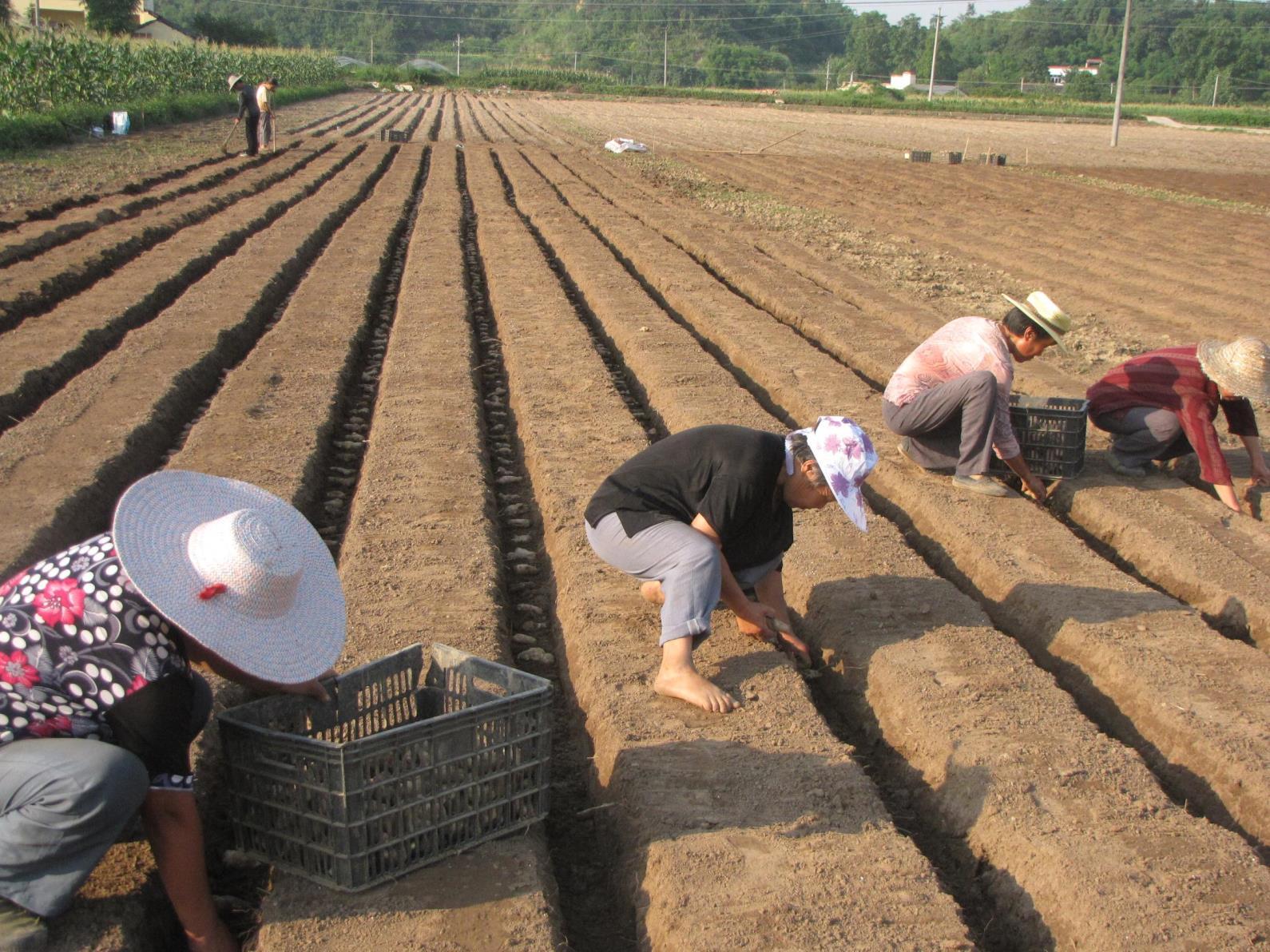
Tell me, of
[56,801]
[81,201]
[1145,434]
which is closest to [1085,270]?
[1145,434]

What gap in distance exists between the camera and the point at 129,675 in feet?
8.41

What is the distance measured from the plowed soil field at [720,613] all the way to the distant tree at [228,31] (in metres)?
57.0

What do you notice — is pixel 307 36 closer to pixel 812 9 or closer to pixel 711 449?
pixel 812 9

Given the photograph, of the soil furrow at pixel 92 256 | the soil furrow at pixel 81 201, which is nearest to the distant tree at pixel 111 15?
the soil furrow at pixel 81 201

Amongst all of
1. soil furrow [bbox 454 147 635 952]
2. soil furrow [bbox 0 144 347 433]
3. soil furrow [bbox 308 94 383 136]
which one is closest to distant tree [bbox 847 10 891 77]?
soil furrow [bbox 308 94 383 136]

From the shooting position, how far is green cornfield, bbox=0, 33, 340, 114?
24.2 meters

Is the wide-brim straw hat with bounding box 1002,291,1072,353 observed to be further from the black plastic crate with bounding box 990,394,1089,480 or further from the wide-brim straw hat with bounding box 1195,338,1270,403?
the wide-brim straw hat with bounding box 1195,338,1270,403

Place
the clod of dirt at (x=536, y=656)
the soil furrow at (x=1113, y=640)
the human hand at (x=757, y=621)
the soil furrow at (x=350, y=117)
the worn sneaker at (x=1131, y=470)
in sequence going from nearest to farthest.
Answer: the soil furrow at (x=1113, y=640) → the human hand at (x=757, y=621) → the clod of dirt at (x=536, y=656) → the worn sneaker at (x=1131, y=470) → the soil furrow at (x=350, y=117)

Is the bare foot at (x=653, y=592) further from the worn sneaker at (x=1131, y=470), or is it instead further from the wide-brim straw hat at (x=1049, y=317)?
the worn sneaker at (x=1131, y=470)

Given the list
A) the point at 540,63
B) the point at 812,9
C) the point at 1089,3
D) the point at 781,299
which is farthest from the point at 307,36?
the point at 781,299

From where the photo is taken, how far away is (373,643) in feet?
13.3

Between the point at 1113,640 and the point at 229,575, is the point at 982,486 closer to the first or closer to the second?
the point at 1113,640

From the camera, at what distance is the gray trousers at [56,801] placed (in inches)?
99.2

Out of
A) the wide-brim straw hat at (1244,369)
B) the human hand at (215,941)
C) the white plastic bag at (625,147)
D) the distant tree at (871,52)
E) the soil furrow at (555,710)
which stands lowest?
the soil furrow at (555,710)
